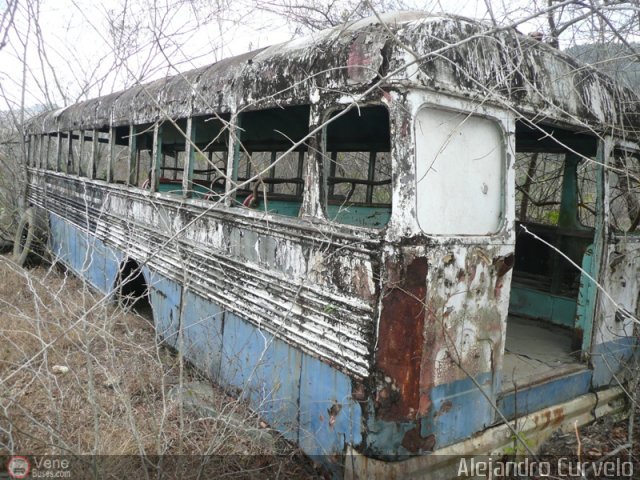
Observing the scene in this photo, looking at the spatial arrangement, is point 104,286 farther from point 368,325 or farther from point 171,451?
point 368,325

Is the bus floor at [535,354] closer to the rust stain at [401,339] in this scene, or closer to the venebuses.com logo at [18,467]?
the rust stain at [401,339]

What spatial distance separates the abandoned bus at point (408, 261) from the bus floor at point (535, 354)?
2 cm

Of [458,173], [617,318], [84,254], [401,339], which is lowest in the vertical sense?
[84,254]

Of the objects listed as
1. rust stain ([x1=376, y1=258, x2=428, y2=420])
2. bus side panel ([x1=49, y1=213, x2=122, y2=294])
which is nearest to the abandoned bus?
rust stain ([x1=376, y1=258, x2=428, y2=420])

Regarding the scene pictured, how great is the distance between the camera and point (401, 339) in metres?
2.27

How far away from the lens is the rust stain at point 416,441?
2369 mm

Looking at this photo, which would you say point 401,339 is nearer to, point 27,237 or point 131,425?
point 131,425

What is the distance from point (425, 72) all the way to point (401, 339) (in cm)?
118

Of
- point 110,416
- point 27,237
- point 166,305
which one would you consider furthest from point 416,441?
point 27,237

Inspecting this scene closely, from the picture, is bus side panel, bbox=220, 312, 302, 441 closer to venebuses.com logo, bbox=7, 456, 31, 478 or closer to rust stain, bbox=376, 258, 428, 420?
rust stain, bbox=376, 258, 428, 420

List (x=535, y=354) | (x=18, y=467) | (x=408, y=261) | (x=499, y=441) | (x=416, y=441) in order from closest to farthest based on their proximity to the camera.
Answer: (x=408, y=261) → (x=416, y=441) → (x=18, y=467) → (x=499, y=441) → (x=535, y=354)

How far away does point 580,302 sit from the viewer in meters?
3.44

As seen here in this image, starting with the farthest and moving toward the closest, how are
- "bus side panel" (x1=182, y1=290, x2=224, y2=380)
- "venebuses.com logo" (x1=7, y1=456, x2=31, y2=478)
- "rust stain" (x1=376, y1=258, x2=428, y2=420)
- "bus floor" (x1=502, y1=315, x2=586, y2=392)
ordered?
1. "bus side panel" (x1=182, y1=290, x2=224, y2=380)
2. "bus floor" (x1=502, y1=315, x2=586, y2=392)
3. "venebuses.com logo" (x1=7, y1=456, x2=31, y2=478)
4. "rust stain" (x1=376, y1=258, x2=428, y2=420)

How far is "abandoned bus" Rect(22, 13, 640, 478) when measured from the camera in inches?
89.7
